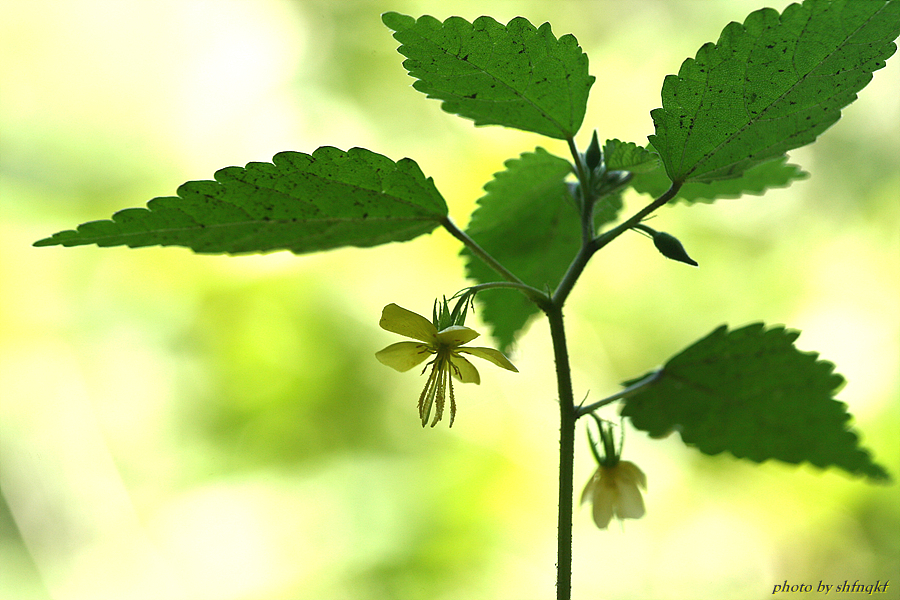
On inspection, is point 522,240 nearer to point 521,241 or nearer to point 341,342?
point 521,241

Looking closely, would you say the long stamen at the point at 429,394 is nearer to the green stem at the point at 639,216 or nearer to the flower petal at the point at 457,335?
the flower petal at the point at 457,335

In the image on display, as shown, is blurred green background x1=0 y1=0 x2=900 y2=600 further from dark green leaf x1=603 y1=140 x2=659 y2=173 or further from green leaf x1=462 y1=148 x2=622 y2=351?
dark green leaf x1=603 y1=140 x2=659 y2=173

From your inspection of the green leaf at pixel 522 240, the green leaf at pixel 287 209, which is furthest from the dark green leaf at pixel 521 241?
the green leaf at pixel 287 209

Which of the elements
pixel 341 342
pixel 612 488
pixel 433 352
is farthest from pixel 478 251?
pixel 341 342

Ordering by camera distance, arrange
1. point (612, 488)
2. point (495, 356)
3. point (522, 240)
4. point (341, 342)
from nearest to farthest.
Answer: point (495, 356)
point (612, 488)
point (522, 240)
point (341, 342)

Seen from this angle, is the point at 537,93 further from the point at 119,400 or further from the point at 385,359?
the point at 119,400

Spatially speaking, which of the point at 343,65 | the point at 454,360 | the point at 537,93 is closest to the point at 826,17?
the point at 537,93
